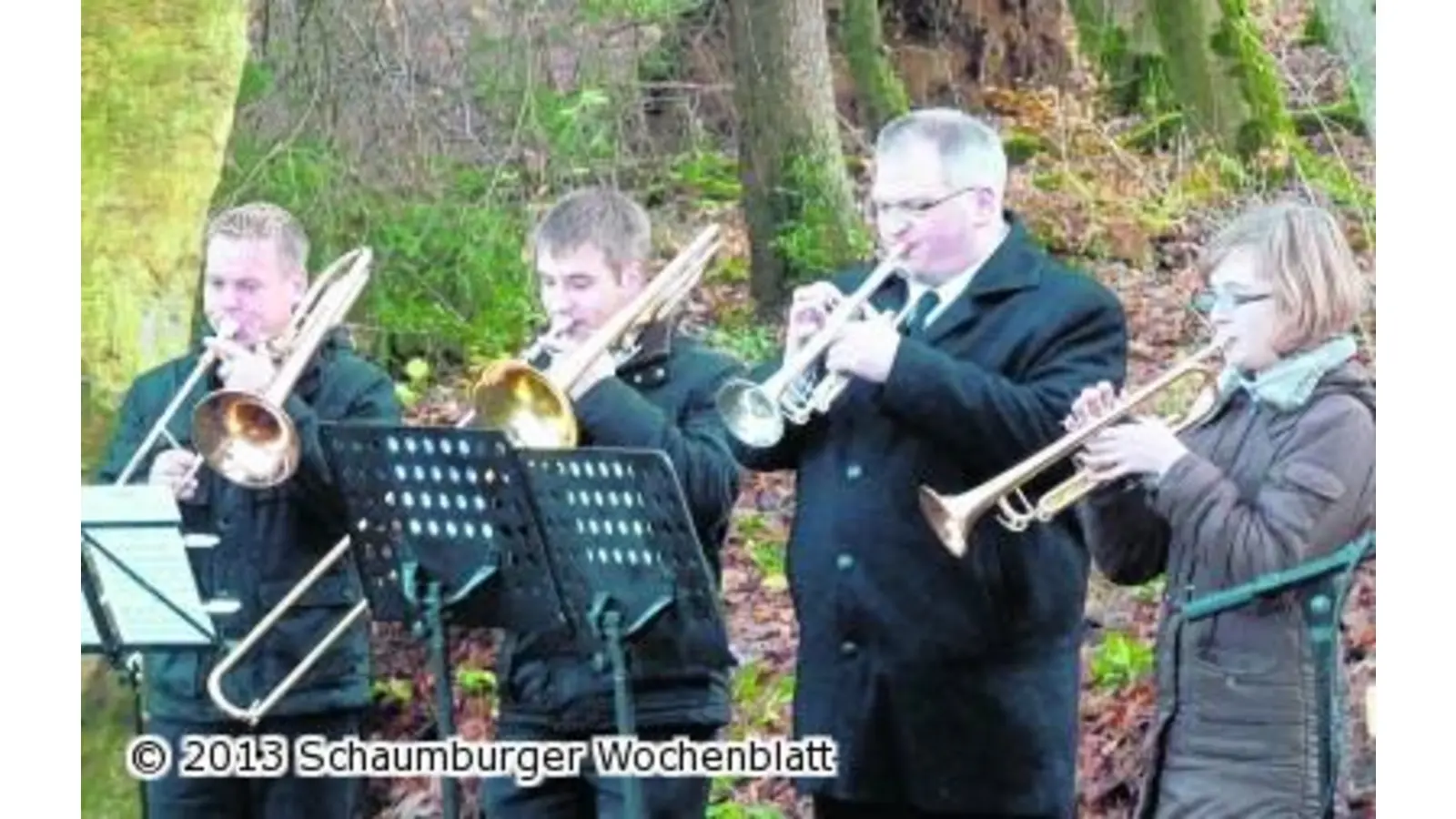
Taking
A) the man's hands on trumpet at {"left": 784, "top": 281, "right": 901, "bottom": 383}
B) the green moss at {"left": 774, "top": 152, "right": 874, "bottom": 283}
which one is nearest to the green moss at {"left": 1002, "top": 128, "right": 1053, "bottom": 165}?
the green moss at {"left": 774, "top": 152, "right": 874, "bottom": 283}

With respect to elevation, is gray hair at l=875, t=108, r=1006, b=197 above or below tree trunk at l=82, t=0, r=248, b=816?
below

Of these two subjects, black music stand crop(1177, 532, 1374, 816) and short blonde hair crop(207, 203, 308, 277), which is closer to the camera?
black music stand crop(1177, 532, 1374, 816)

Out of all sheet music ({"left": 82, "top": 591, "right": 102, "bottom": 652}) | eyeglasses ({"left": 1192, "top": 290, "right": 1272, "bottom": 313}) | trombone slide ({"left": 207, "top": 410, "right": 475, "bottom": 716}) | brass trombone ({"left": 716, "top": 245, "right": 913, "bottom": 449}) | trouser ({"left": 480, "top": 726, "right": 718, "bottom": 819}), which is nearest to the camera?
eyeglasses ({"left": 1192, "top": 290, "right": 1272, "bottom": 313})

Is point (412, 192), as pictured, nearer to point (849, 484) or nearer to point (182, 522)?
point (182, 522)

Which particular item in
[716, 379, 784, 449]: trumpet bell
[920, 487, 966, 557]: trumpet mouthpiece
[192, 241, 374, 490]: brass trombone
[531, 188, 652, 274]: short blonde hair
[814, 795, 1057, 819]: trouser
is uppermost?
[531, 188, 652, 274]: short blonde hair

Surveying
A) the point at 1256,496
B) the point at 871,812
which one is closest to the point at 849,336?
the point at 1256,496

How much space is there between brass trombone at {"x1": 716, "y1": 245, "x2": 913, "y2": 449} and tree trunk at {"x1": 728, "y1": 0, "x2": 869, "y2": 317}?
33 centimetres

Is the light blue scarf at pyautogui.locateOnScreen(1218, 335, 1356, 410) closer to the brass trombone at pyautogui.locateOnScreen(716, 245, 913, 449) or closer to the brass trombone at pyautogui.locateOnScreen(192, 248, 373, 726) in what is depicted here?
the brass trombone at pyautogui.locateOnScreen(716, 245, 913, 449)

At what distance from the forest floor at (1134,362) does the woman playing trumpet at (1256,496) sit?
0.23m

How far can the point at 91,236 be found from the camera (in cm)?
579

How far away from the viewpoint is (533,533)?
4.85m

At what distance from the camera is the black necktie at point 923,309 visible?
5062mm

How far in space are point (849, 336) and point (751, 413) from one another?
0.72 ft

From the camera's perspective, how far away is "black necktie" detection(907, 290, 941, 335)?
16.6ft
